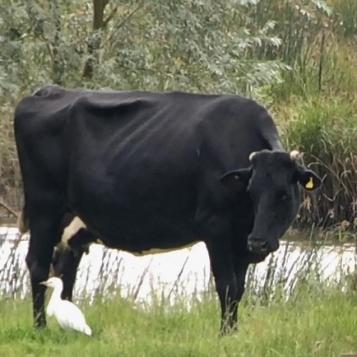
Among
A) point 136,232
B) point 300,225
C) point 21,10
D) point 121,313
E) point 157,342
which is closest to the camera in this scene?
point 157,342

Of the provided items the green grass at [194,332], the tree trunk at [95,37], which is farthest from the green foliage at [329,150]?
the green grass at [194,332]

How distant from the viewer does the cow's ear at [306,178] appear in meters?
9.09

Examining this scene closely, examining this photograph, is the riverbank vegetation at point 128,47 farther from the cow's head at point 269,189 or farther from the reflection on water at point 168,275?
the cow's head at point 269,189

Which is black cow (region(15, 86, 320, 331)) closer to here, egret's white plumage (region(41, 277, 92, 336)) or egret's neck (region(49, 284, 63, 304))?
egret's neck (region(49, 284, 63, 304))

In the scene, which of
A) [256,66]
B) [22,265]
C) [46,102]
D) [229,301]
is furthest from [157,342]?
[256,66]

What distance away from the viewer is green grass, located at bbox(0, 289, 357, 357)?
862 cm

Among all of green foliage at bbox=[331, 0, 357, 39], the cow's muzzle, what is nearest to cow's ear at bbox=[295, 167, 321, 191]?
the cow's muzzle

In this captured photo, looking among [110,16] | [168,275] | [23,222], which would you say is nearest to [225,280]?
[23,222]

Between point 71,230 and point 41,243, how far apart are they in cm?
33

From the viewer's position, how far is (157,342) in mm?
8844

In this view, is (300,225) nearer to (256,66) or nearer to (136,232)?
(256,66)

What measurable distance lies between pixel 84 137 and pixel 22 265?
395cm

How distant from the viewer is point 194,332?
30.8ft

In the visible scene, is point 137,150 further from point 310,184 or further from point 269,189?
point 310,184
